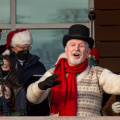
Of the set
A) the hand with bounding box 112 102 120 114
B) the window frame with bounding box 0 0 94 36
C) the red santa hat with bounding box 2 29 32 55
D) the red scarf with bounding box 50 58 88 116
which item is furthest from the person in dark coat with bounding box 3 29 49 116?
the window frame with bounding box 0 0 94 36

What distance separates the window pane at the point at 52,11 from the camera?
8.07m

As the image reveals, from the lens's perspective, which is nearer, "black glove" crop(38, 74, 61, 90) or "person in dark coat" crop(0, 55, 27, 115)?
"black glove" crop(38, 74, 61, 90)

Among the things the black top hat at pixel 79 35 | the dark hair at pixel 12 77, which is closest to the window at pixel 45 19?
the dark hair at pixel 12 77

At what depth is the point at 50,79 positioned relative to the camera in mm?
4246

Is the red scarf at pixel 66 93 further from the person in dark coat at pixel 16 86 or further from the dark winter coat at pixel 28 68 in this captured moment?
the dark winter coat at pixel 28 68

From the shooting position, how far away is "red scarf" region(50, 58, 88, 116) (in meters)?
4.49

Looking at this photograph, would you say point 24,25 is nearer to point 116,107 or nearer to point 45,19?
point 45,19

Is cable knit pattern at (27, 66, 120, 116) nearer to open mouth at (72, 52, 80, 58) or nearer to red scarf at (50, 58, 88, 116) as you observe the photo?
red scarf at (50, 58, 88, 116)

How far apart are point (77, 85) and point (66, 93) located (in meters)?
0.12

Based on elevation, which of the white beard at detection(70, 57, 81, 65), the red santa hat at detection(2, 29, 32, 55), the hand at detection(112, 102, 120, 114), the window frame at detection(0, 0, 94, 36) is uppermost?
the window frame at detection(0, 0, 94, 36)

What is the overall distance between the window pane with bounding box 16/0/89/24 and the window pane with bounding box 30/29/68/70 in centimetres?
17

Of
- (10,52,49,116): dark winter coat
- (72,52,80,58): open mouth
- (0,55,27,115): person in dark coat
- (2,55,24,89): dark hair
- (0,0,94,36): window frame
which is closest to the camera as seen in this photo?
(72,52,80,58): open mouth

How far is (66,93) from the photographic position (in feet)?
14.9

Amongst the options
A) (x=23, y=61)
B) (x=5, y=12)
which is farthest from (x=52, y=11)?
(x=23, y=61)
